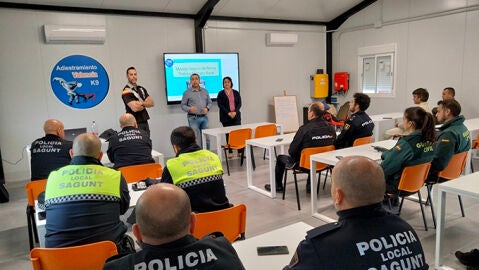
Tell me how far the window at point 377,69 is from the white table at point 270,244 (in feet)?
21.9

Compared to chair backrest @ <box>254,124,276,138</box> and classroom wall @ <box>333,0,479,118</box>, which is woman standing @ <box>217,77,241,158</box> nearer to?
chair backrest @ <box>254,124,276,138</box>

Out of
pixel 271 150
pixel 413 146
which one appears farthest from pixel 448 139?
pixel 271 150

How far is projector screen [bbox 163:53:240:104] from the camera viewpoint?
21.8 ft

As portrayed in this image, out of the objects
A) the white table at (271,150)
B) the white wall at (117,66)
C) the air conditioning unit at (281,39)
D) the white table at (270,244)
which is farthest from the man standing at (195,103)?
the white table at (270,244)

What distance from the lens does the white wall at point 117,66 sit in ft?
18.0

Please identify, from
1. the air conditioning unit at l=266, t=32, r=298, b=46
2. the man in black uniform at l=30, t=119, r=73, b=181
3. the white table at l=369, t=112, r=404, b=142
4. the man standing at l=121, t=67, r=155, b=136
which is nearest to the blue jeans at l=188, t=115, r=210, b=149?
the man standing at l=121, t=67, r=155, b=136

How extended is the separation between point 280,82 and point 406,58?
2.68 metres

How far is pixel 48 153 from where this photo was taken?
3240 millimetres

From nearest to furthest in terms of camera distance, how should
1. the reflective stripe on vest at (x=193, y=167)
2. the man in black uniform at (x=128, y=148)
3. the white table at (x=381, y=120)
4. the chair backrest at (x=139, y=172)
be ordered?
1. the reflective stripe on vest at (x=193, y=167)
2. the chair backrest at (x=139, y=172)
3. the man in black uniform at (x=128, y=148)
4. the white table at (x=381, y=120)

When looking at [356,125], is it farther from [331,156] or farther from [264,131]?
[264,131]

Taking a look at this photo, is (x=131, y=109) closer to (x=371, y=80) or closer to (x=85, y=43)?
(x=85, y=43)

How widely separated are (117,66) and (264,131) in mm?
2836

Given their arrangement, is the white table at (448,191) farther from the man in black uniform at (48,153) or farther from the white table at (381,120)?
the white table at (381,120)

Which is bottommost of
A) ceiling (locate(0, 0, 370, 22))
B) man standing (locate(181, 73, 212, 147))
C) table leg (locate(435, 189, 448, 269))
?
table leg (locate(435, 189, 448, 269))
